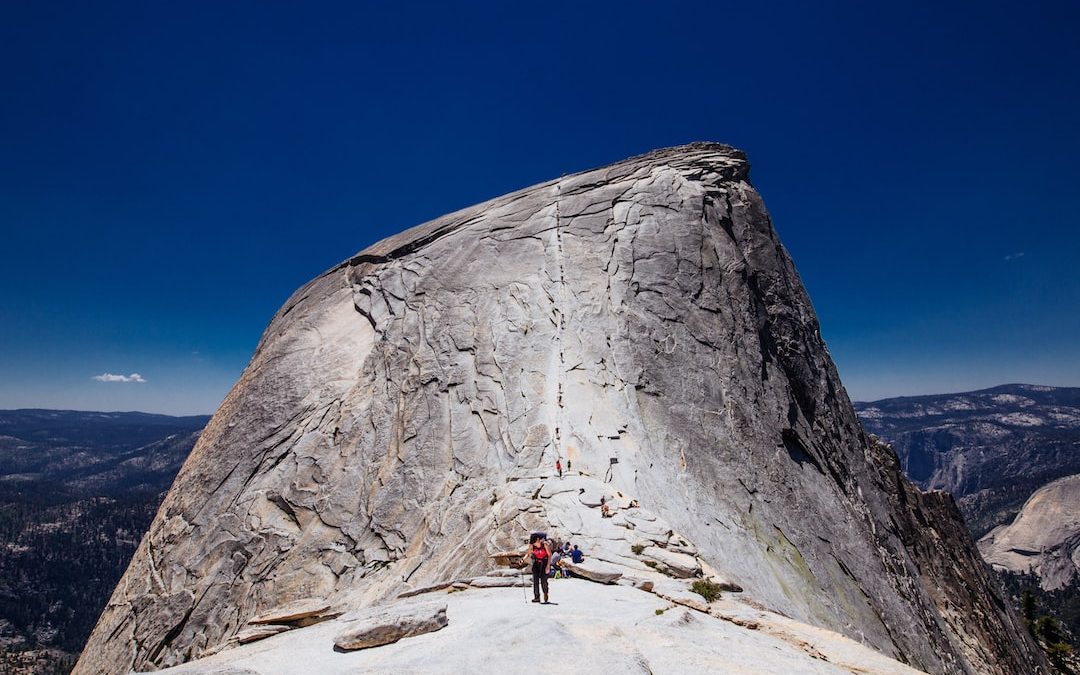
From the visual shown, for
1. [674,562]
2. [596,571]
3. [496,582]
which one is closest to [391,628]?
[496,582]

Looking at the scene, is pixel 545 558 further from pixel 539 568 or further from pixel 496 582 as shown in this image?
pixel 496 582

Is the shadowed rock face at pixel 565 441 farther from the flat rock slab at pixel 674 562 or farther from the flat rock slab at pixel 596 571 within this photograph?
the flat rock slab at pixel 596 571

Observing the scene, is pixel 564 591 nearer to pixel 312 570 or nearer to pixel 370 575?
pixel 370 575

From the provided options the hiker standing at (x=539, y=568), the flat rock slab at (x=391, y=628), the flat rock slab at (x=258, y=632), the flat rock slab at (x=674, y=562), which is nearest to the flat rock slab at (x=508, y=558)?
the hiker standing at (x=539, y=568)

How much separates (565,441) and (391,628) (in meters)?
10.2

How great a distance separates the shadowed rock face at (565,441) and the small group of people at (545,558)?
59 centimetres

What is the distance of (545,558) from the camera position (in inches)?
407

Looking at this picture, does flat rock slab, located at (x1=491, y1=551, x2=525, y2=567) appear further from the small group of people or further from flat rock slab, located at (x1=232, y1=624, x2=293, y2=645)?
flat rock slab, located at (x1=232, y1=624, x2=293, y2=645)

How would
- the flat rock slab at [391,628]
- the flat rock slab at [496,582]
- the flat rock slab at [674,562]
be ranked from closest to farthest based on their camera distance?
1. the flat rock slab at [391,628]
2. the flat rock slab at [496,582]
3. the flat rock slab at [674,562]

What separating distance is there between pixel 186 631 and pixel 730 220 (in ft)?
94.3

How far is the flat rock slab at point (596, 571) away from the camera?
11.9 meters

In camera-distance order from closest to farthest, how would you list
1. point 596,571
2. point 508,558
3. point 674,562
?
1. point 596,571
2. point 674,562
3. point 508,558

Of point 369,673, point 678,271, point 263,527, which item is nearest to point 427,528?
point 263,527

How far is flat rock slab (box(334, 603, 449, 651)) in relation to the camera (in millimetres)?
8828
